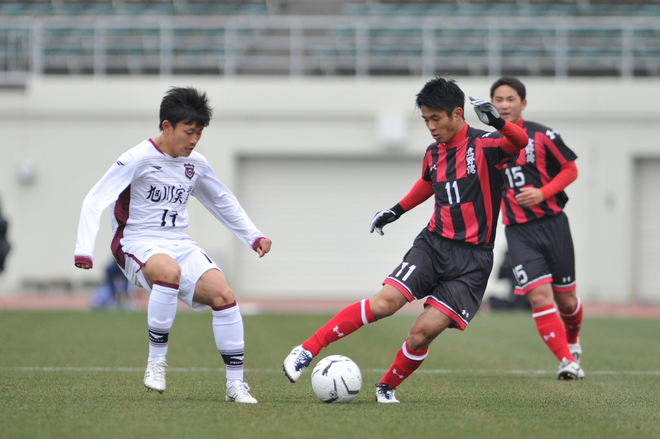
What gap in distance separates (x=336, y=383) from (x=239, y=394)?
21.5 inches

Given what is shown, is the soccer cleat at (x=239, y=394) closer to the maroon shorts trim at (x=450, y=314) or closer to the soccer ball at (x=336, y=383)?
the soccer ball at (x=336, y=383)

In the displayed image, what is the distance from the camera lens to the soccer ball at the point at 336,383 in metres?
4.55

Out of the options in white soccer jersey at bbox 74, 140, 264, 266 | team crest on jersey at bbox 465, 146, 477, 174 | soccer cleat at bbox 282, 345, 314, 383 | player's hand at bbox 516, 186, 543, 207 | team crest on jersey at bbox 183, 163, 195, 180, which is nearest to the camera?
soccer cleat at bbox 282, 345, 314, 383

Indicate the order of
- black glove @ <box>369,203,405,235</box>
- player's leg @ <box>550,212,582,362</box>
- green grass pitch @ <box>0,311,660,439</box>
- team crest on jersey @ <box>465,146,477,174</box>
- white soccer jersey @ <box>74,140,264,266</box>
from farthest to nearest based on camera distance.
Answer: player's leg @ <box>550,212,582,362</box> < black glove @ <box>369,203,405,235</box> < team crest on jersey @ <box>465,146,477,174</box> < white soccer jersey @ <box>74,140,264,266</box> < green grass pitch @ <box>0,311,660,439</box>

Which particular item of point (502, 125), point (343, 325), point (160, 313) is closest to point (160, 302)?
point (160, 313)

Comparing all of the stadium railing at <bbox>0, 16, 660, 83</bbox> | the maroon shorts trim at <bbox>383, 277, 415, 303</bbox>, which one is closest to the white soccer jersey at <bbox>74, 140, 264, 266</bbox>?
the maroon shorts trim at <bbox>383, 277, 415, 303</bbox>

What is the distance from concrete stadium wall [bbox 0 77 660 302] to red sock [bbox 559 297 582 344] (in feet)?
36.4

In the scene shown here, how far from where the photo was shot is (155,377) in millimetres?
4457

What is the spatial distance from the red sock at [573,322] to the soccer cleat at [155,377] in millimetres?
3305

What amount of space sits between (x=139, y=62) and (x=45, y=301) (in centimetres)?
571

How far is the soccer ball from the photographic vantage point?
4547mm

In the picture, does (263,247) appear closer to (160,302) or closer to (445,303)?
(160,302)

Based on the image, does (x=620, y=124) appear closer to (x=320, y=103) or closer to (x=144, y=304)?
(x=320, y=103)

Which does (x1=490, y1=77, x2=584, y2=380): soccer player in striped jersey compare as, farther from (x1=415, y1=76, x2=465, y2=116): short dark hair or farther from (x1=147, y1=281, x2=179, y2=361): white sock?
(x1=147, y1=281, x2=179, y2=361): white sock
